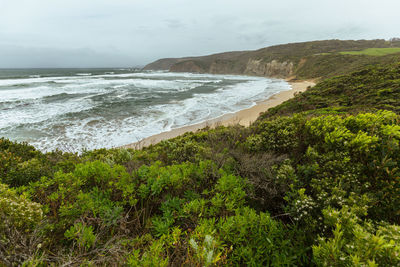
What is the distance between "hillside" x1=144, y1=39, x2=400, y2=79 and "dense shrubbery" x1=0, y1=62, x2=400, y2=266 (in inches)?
1282

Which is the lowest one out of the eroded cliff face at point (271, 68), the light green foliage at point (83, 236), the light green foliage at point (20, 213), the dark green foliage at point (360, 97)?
the light green foliage at point (83, 236)

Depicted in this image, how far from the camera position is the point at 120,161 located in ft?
14.9

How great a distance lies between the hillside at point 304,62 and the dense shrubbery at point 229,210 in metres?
32.6

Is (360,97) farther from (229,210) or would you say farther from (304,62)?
(304,62)

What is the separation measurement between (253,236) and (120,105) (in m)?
21.0

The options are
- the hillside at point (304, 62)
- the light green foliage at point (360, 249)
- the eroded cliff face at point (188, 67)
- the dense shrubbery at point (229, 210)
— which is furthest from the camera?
the eroded cliff face at point (188, 67)

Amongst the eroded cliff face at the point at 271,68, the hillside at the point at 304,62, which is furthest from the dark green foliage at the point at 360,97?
the eroded cliff face at the point at 271,68

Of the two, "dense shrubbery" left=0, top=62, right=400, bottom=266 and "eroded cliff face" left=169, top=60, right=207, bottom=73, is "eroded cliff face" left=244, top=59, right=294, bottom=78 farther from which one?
"dense shrubbery" left=0, top=62, right=400, bottom=266

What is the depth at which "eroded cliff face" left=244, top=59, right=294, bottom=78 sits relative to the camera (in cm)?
6494

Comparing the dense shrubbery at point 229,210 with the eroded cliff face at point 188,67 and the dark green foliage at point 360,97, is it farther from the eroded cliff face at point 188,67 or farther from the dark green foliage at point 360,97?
the eroded cliff face at point 188,67

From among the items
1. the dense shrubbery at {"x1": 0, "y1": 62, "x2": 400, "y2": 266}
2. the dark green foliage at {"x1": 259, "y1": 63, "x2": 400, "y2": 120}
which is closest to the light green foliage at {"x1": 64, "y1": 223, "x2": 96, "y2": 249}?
the dense shrubbery at {"x1": 0, "y1": 62, "x2": 400, "y2": 266}

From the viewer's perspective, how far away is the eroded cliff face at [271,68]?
64.9m

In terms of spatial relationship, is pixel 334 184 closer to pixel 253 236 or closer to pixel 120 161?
pixel 253 236

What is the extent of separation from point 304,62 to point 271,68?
14207 mm
